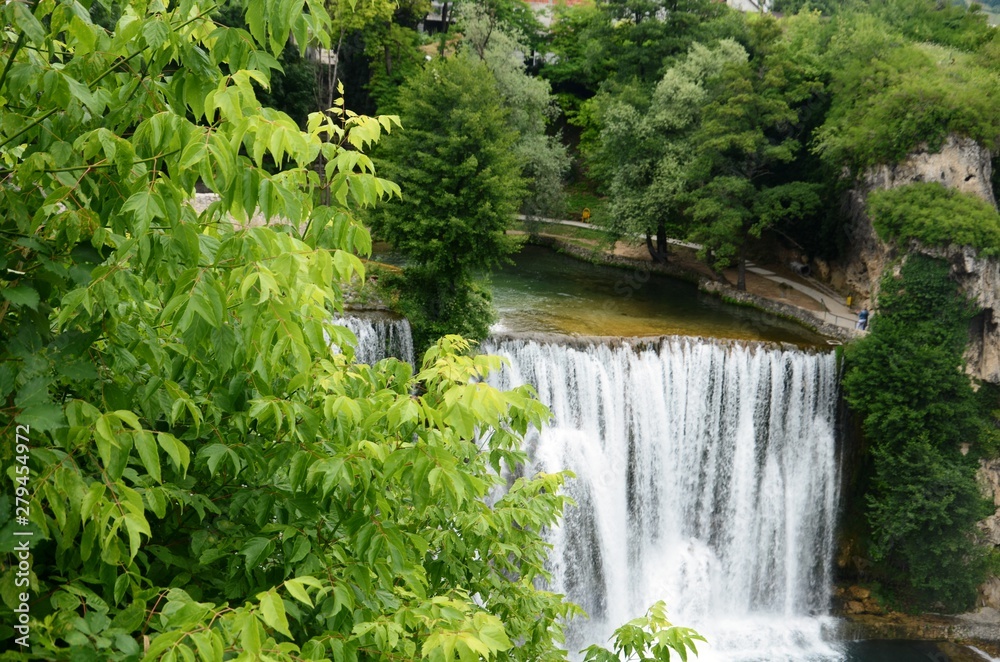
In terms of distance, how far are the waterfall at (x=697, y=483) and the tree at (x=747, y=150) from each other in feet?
20.2

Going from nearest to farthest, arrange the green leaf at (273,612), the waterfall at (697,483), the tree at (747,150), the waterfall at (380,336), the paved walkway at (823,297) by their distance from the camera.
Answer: the green leaf at (273,612)
the waterfall at (380,336)
the waterfall at (697,483)
the paved walkway at (823,297)
the tree at (747,150)

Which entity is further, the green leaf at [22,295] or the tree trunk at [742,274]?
the tree trunk at [742,274]

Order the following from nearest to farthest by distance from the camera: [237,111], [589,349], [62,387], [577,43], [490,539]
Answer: [237,111], [62,387], [490,539], [589,349], [577,43]

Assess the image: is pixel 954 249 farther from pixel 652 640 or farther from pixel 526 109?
pixel 652 640

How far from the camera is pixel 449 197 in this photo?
682 inches

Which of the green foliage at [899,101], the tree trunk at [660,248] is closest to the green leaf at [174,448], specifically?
the green foliage at [899,101]

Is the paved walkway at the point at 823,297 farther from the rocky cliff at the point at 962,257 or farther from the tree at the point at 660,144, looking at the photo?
Answer: the tree at the point at 660,144

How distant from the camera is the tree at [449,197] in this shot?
1748cm

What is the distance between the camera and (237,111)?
3109mm

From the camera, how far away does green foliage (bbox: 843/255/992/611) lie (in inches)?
720

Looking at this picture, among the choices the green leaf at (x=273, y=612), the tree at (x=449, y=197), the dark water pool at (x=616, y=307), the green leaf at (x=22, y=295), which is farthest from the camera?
the dark water pool at (x=616, y=307)

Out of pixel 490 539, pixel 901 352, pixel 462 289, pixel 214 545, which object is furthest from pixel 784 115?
pixel 214 545

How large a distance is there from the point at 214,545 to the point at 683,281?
24165mm

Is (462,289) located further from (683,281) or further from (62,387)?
(62,387)
